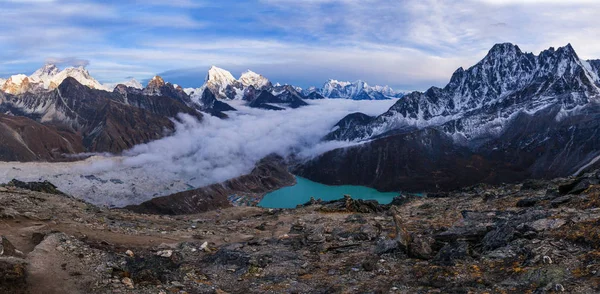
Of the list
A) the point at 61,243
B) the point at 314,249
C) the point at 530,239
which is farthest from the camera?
the point at 314,249

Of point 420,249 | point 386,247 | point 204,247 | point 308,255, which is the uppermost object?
point 420,249

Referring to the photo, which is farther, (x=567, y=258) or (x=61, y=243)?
(x=61, y=243)

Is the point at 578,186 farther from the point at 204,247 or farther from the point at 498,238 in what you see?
the point at 204,247

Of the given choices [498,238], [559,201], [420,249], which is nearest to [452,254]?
[420,249]

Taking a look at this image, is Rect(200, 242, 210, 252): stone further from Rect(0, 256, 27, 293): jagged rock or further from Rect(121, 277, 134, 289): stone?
Rect(0, 256, 27, 293): jagged rock

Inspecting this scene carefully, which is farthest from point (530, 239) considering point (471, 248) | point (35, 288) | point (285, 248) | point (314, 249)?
point (35, 288)

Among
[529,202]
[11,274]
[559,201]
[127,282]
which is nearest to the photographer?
[11,274]

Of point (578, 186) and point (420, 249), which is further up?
point (578, 186)

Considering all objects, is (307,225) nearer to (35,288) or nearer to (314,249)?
(314,249)
